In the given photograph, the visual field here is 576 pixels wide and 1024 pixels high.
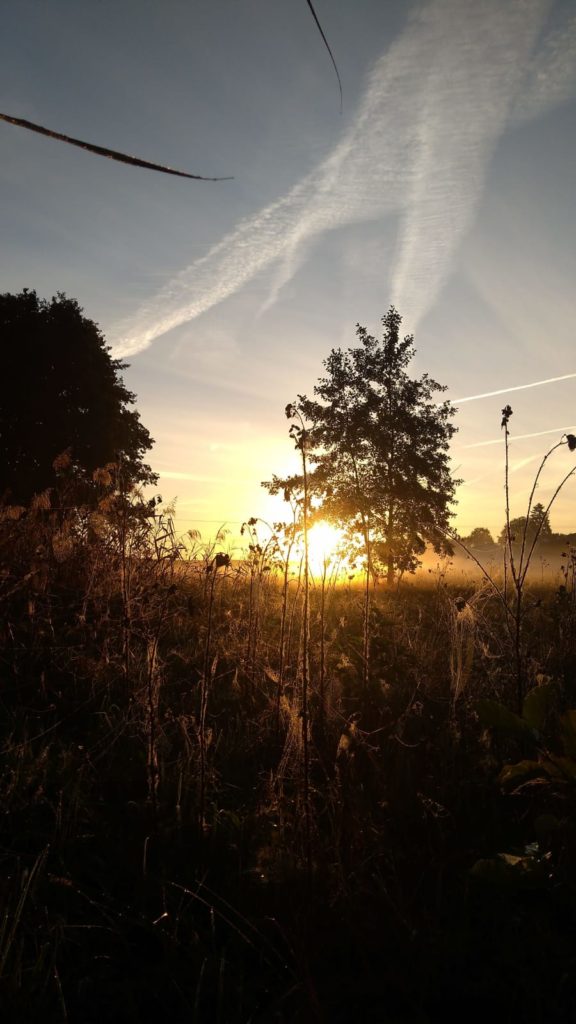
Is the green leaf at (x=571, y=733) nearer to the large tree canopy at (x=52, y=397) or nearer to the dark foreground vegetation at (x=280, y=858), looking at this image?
the dark foreground vegetation at (x=280, y=858)

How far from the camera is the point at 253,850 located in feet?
7.68

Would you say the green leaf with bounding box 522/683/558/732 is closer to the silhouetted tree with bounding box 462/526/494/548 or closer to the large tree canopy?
the silhouetted tree with bounding box 462/526/494/548

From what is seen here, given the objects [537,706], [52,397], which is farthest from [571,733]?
[52,397]

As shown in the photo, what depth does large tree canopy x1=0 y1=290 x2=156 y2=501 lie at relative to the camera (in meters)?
20.6

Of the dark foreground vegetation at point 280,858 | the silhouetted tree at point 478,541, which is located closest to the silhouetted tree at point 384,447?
the silhouetted tree at point 478,541

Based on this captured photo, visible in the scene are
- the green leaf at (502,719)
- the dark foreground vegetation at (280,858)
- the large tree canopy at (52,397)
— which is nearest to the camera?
the dark foreground vegetation at (280,858)

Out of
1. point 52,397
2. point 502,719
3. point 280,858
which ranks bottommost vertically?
point 280,858

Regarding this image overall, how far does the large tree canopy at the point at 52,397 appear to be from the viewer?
812 inches

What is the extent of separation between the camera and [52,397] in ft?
70.0

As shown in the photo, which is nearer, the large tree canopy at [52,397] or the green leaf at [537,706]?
the green leaf at [537,706]

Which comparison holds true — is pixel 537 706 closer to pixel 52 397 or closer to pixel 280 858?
pixel 280 858

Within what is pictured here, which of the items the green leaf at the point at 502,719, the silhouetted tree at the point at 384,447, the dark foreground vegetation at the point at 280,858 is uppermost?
the silhouetted tree at the point at 384,447

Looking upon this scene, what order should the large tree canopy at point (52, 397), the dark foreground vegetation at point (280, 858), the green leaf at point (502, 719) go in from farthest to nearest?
1. the large tree canopy at point (52, 397)
2. the green leaf at point (502, 719)
3. the dark foreground vegetation at point (280, 858)

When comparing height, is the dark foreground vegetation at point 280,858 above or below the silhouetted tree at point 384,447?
below
